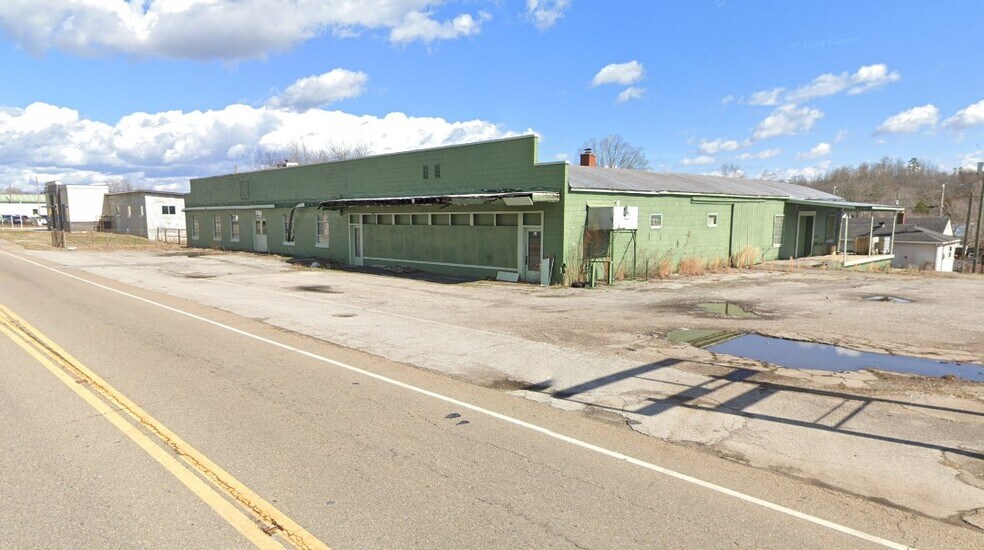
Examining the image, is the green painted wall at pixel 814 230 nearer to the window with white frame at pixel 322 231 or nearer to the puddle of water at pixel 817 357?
the puddle of water at pixel 817 357

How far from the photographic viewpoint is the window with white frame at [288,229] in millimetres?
33312

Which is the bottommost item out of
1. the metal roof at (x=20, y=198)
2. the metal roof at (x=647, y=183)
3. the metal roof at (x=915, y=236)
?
the metal roof at (x=915, y=236)

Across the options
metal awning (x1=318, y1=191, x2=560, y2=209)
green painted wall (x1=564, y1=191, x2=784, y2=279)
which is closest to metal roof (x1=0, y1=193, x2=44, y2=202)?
metal awning (x1=318, y1=191, x2=560, y2=209)

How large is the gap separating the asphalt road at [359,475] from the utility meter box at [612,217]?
13029 millimetres

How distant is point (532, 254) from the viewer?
67.6 feet

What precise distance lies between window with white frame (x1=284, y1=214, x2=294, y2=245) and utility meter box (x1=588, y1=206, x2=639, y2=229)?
20115 millimetres

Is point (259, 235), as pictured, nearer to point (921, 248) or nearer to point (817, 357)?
point (817, 357)

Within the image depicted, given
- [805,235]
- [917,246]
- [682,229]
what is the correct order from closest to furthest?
[682,229] < [805,235] < [917,246]

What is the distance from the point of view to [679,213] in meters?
23.5

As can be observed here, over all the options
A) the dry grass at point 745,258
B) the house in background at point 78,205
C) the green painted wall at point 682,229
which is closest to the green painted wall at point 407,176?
the green painted wall at point 682,229

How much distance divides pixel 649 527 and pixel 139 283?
2069 centimetres

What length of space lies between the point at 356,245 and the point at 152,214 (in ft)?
127

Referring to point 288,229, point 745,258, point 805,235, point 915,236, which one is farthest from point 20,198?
point 915,236

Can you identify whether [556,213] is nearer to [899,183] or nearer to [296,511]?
[296,511]
